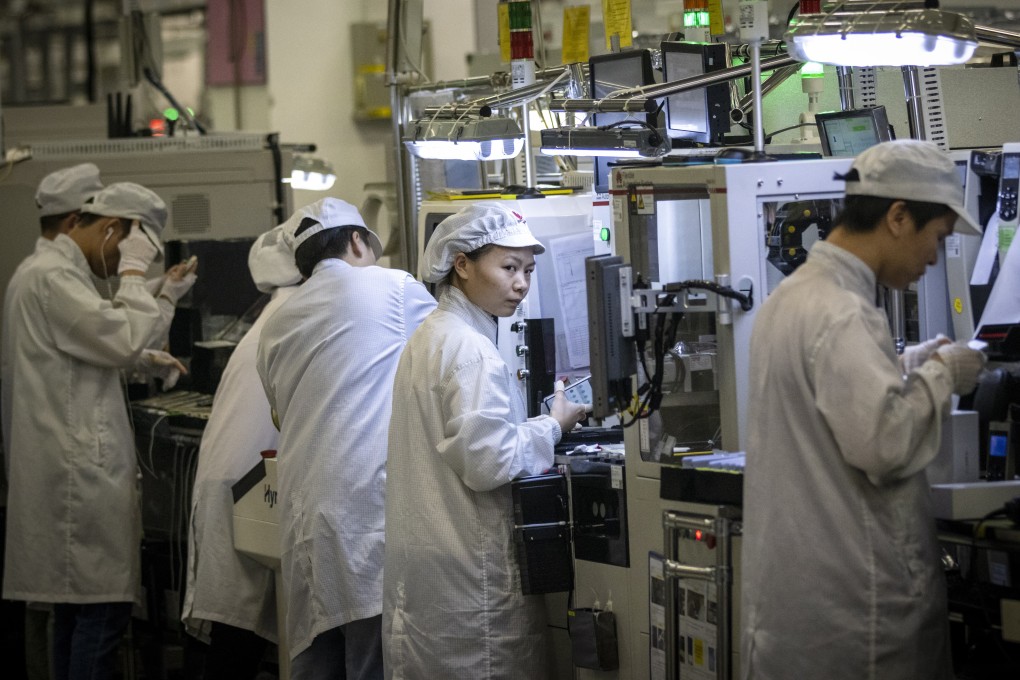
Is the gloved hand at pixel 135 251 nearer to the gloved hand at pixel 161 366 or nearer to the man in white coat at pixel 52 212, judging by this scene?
the man in white coat at pixel 52 212

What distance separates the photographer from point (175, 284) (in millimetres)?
4617

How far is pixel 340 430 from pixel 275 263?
0.75 m

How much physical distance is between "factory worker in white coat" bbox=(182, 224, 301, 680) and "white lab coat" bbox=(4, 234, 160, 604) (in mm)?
346

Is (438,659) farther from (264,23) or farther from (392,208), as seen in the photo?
(264,23)

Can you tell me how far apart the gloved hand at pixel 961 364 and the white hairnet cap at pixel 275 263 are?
215 centimetres

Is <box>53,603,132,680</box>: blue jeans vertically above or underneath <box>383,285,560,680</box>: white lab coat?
underneath

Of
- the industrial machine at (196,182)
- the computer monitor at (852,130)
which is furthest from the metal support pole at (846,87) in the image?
the industrial machine at (196,182)

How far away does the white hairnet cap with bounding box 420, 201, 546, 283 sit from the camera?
3.05m

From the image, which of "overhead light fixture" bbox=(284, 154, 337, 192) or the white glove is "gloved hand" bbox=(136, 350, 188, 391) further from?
"overhead light fixture" bbox=(284, 154, 337, 192)

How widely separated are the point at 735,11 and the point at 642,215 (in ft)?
17.2

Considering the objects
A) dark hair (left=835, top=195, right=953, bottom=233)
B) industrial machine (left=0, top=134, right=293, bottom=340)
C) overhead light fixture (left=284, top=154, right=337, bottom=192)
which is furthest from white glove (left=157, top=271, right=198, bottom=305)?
dark hair (left=835, top=195, right=953, bottom=233)

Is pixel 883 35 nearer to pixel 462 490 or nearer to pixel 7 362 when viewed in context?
pixel 462 490

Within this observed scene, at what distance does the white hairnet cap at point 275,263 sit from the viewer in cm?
399

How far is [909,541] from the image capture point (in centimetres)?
234
